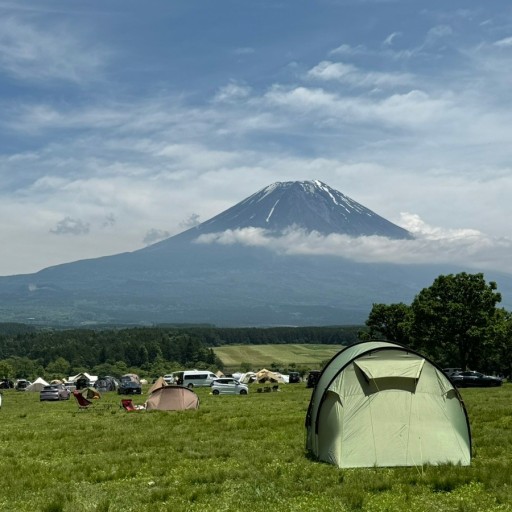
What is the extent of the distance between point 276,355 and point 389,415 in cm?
13949

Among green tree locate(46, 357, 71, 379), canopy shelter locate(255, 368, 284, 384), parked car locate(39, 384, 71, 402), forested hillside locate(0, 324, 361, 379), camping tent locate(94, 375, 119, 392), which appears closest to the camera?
parked car locate(39, 384, 71, 402)

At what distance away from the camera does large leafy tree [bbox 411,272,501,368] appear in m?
54.8

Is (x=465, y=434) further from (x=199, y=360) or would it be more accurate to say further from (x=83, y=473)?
(x=199, y=360)

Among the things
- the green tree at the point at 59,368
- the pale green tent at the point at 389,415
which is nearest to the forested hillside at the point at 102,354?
the green tree at the point at 59,368

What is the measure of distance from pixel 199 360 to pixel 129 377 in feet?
231

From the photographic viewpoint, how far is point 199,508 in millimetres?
10547

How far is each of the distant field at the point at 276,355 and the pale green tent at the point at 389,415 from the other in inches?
4369

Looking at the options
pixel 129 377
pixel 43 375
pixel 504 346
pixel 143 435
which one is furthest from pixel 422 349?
pixel 43 375

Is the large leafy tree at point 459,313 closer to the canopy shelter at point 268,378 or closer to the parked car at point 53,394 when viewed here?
the canopy shelter at point 268,378

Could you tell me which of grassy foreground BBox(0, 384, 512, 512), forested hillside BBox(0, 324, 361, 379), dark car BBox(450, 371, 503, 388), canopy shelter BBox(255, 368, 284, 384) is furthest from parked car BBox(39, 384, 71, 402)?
forested hillside BBox(0, 324, 361, 379)

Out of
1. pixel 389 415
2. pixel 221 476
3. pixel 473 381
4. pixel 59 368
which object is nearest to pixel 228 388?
pixel 473 381

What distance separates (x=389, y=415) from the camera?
14023mm

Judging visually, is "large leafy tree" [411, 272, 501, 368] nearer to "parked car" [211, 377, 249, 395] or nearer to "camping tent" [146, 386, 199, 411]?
"parked car" [211, 377, 249, 395]

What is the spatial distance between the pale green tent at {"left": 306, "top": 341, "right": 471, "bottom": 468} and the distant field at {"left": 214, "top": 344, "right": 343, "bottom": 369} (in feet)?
364
